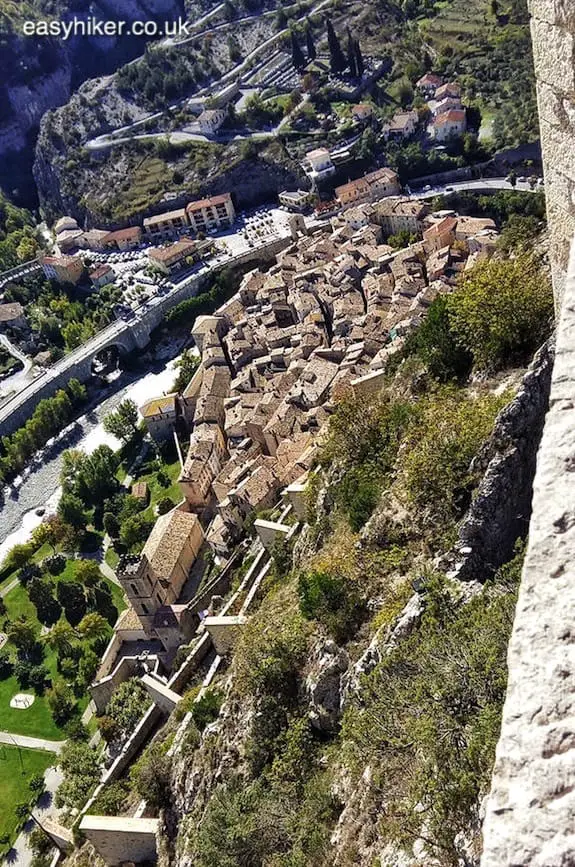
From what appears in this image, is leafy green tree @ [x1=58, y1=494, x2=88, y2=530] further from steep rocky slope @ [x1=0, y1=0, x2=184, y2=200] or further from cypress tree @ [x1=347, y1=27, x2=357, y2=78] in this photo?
steep rocky slope @ [x1=0, y1=0, x2=184, y2=200]

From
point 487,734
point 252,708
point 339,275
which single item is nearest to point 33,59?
point 339,275

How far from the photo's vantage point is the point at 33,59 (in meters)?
87.9

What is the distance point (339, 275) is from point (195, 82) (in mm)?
48053

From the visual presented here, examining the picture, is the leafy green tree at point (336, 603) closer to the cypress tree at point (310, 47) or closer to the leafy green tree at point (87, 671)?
the leafy green tree at point (87, 671)

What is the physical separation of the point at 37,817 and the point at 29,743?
3.79m

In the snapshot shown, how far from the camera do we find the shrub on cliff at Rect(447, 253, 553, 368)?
13258 millimetres

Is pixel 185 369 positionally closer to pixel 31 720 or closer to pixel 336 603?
pixel 31 720

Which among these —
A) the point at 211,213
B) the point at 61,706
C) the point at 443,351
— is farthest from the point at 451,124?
the point at 61,706

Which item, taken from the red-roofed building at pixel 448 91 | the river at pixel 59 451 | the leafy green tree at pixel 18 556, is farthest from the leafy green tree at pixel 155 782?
the red-roofed building at pixel 448 91

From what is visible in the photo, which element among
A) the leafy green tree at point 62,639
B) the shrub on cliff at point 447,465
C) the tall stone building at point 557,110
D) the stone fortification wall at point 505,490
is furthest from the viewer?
the leafy green tree at point 62,639

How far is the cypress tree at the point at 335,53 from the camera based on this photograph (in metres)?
67.9

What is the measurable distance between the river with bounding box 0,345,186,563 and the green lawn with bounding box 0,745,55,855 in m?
14.2

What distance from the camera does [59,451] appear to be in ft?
153

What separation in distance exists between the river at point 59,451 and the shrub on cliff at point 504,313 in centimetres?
3385
